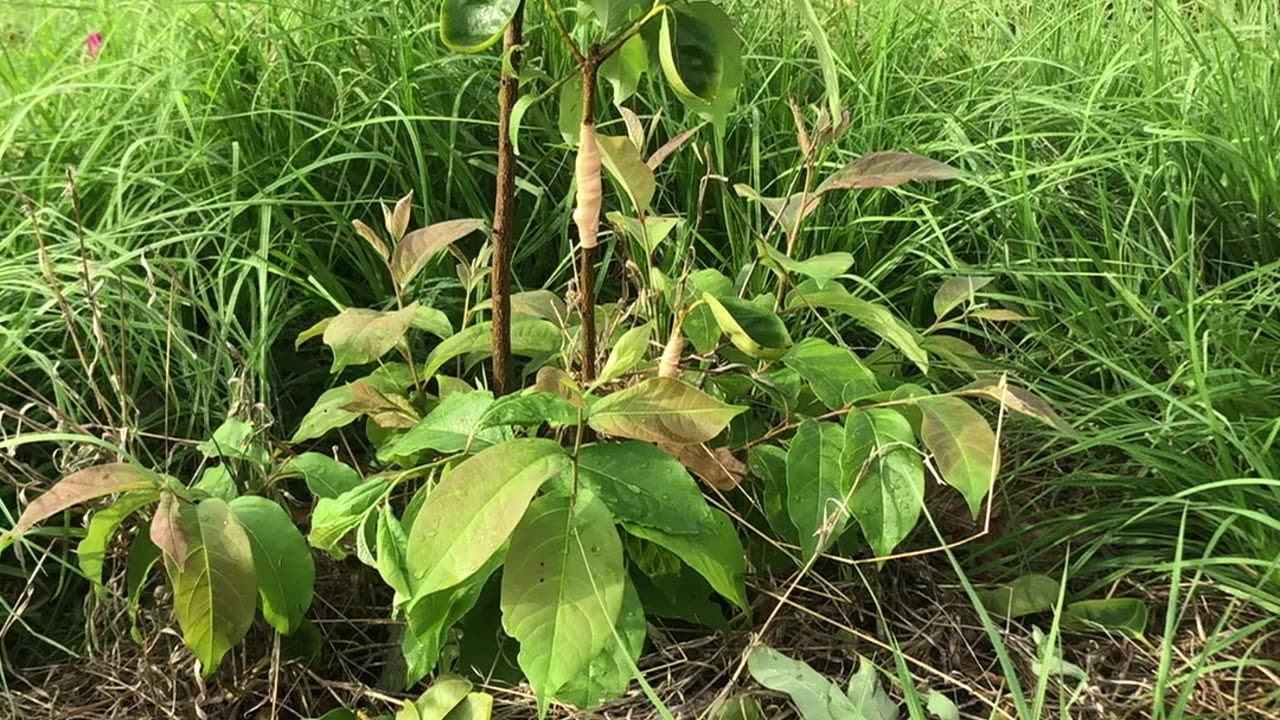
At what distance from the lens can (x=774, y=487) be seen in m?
1.00

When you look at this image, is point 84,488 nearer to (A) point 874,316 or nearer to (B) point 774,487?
(B) point 774,487

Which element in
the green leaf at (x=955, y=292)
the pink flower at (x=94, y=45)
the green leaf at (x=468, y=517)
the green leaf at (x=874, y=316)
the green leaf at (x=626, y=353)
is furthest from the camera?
the pink flower at (x=94, y=45)

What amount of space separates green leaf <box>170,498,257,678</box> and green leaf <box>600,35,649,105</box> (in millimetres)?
490

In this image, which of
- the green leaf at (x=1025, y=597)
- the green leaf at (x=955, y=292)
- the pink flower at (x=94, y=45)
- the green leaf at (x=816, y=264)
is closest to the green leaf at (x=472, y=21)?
the green leaf at (x=816, y=264)

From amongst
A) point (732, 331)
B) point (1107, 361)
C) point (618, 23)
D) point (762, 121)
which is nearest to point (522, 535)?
point (732, 331)

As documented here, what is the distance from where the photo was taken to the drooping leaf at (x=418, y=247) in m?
1.02

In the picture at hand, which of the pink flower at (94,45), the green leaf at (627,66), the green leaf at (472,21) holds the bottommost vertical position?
the pink flower at (94,45)

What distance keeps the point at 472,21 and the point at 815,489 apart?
467mm

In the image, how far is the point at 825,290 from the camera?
1.08 m

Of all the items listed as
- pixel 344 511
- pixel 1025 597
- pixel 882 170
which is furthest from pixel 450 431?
pixel 1025 597

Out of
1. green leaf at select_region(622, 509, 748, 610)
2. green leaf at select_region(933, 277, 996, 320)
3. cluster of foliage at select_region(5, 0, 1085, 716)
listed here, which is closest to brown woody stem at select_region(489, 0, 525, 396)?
cluster of foliage at select_region(5, 0, 1085, 716)

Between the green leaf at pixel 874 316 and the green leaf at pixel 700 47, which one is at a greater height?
the green leaf at pixel 700 47

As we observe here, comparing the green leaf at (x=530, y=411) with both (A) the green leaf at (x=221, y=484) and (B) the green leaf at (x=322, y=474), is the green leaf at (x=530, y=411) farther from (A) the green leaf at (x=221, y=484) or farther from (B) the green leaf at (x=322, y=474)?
(A) the green leaf at (x=221, y=484)

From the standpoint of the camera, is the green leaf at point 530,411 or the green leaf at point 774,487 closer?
the green leaf at point 530,411
